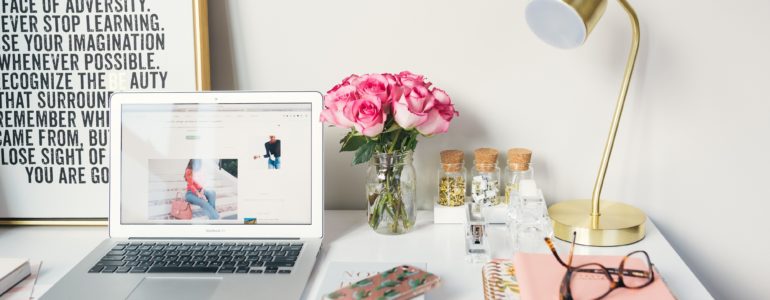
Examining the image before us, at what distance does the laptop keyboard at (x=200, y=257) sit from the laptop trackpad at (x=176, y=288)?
0.02m

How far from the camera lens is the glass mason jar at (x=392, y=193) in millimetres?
1062

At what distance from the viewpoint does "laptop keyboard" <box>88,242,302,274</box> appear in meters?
0.92

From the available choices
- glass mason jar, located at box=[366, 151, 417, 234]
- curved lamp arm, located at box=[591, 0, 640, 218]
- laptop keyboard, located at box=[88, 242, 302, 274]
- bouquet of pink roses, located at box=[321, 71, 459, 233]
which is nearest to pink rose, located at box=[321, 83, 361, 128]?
bouquet of pink roses, located at box=[321, 71, 459, 233]

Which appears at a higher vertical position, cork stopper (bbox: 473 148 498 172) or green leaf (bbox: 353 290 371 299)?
cork stopper (bbox: 473 148 498 172)

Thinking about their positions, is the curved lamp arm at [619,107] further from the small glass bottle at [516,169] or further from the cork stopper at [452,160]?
the cork stopper at [452,160]

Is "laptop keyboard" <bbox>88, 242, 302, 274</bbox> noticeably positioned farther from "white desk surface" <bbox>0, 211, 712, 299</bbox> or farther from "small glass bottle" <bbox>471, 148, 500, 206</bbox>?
"small glass bottle" <bbox>471, 148, 500, 206</bbox>

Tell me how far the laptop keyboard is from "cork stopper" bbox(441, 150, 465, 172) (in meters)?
0.31

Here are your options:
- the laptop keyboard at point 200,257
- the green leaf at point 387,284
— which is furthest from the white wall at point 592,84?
the green leaf at point 387,284

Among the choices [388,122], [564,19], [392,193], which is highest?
[564,19]

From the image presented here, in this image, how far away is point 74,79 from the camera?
3.76ft

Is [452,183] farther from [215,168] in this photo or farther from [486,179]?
[215,168]

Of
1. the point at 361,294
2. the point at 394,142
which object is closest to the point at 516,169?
the point at 394,142

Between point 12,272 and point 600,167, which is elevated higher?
point 600,167

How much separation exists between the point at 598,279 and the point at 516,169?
0.34m
